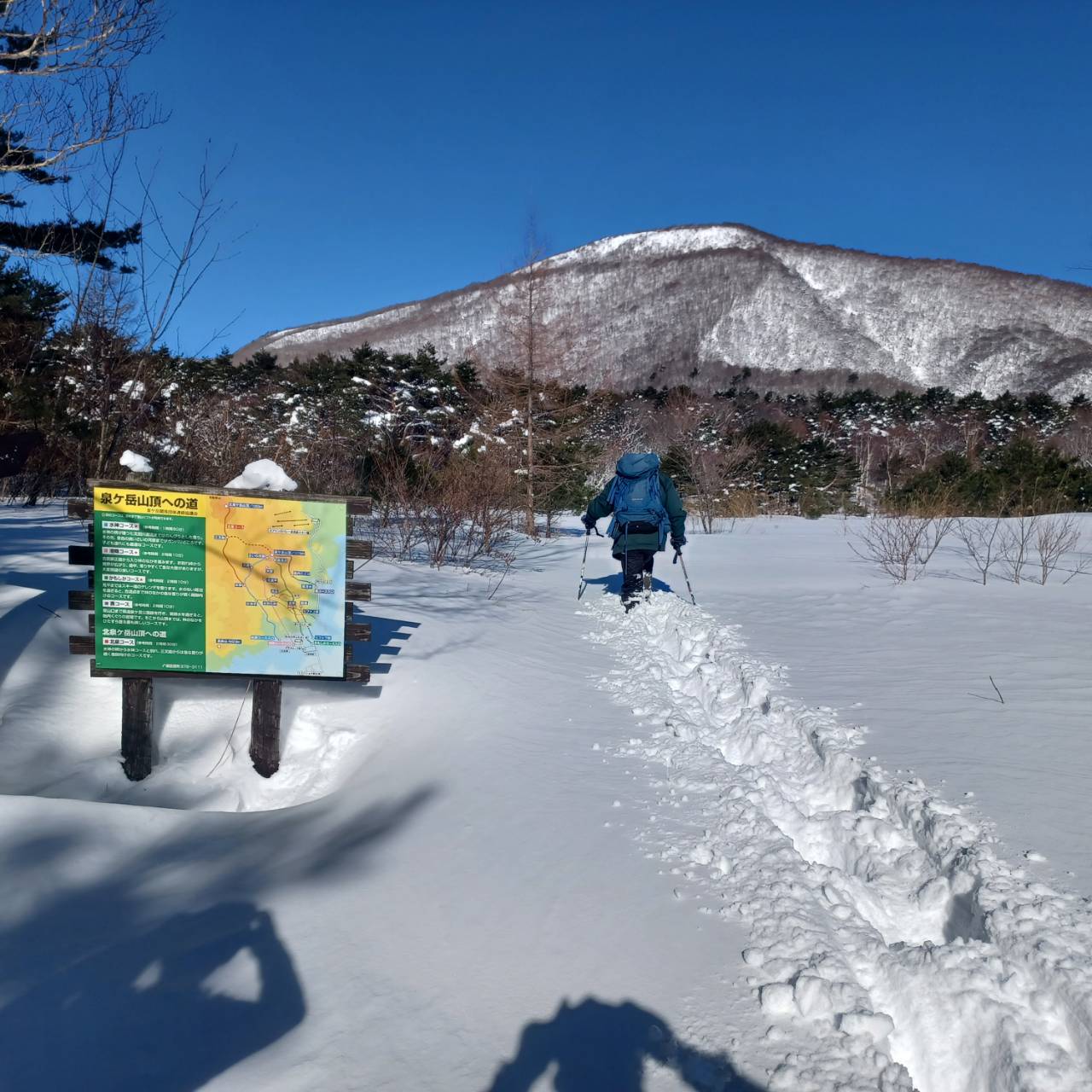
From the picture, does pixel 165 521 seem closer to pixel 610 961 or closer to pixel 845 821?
pixel 610 961

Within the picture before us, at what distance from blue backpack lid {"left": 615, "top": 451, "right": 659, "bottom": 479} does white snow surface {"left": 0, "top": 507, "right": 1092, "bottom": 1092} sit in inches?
117

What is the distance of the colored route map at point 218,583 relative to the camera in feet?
12.9

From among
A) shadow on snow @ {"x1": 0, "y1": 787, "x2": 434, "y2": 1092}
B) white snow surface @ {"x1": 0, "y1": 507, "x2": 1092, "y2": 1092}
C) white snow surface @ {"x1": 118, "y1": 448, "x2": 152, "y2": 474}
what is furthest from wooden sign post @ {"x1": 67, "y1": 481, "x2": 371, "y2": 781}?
shadow on snow @ {"x1": 0, "y1": 787, "x2": 434, "y2": 1092}

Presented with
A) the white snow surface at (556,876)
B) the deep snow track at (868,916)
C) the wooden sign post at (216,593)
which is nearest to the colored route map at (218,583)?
the wooden sign post at (216,593)

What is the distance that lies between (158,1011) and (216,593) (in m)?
2.32

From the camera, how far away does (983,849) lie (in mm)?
2686

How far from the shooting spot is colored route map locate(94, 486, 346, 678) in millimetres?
3932

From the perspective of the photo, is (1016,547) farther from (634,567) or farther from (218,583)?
(218,583)

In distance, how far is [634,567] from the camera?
8.14 meters

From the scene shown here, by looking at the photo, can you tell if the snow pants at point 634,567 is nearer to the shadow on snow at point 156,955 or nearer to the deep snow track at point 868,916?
the deep snow track at point 868,916

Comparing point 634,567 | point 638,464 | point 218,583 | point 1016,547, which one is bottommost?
point 634,567

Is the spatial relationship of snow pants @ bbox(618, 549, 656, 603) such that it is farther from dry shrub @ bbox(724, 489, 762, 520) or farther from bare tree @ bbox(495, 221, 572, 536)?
dry shrub @ bbox(724, 489, 762, 520)

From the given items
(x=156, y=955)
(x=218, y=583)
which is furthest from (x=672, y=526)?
(x=156, y=955)

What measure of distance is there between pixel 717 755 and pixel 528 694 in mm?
1475
